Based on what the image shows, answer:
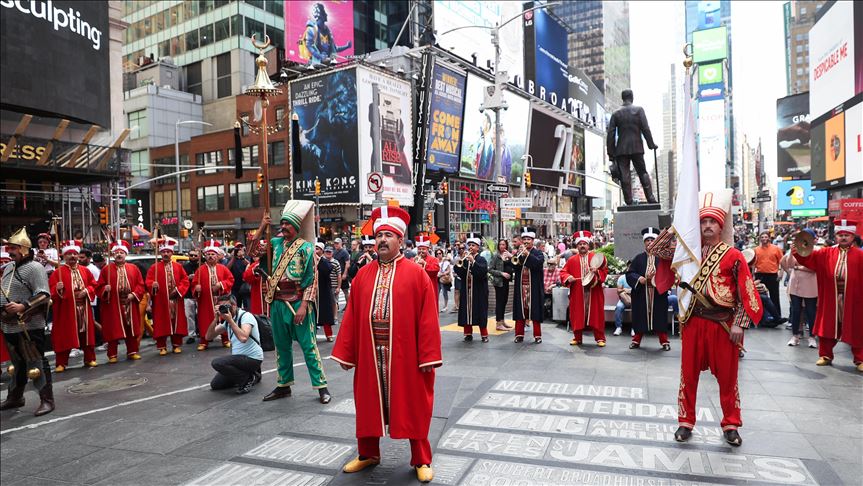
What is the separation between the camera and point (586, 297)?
10.2 metres

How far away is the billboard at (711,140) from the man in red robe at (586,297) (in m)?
93.0

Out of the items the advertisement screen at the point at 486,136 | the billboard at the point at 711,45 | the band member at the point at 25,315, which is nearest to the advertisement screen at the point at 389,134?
the advertisement screen at the point at 486,136

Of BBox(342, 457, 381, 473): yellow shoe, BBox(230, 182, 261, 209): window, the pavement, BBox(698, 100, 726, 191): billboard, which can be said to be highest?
BBox(698, 100, 726, 191): billboard

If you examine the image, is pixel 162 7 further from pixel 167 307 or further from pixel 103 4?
pixel 167 307

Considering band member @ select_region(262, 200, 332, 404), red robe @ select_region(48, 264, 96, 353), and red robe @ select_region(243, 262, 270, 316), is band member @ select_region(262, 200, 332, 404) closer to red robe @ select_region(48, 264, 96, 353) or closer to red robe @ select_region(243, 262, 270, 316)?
red robe @ select_region(48, 264, 96, 353)

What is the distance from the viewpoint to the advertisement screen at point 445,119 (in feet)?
128

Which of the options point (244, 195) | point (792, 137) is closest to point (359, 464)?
point (244, 195)

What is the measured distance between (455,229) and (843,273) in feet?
120

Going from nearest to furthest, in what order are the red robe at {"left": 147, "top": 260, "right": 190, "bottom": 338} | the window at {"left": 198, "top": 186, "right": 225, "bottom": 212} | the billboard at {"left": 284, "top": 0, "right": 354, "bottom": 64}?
the red robe at {"left": 147, "top": 260, "right": 190, "bottom": 338} → the billboard at {"left": 284, "top": 0, "right": 354, "bottom": 64} → the window at {"left": 198, "top": 186, "right": 225, "bottom": 212}

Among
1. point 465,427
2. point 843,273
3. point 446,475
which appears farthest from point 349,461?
point 843,273

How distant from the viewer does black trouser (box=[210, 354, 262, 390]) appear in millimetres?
7355

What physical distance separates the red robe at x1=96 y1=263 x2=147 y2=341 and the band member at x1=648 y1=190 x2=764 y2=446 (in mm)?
8872

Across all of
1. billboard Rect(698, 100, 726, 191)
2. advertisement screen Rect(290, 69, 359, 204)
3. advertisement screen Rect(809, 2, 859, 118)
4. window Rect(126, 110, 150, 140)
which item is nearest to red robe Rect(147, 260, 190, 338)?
advertisement screen Rect(809, 2, 859, 118)

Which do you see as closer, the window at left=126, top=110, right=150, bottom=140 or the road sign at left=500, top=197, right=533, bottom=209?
the road sign at left=500, top=197, right=533, bottom=209
